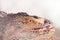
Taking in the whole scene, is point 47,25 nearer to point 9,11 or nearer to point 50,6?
point 50,6

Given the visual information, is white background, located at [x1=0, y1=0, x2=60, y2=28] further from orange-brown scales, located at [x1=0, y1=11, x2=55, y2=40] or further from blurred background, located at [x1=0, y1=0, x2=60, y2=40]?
orange-brown scales, located at [x1=0, y1=11, x2=55, y2=40]

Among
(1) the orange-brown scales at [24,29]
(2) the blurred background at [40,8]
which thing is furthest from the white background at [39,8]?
(1) the orange-brown scales at [24,29]

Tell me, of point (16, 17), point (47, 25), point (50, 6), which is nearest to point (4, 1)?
point (16, 17)

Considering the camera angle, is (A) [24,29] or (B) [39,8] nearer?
(A) [24,29]

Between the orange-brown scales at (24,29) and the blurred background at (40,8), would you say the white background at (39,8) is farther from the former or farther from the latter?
the orange-brown scales at (24,29)

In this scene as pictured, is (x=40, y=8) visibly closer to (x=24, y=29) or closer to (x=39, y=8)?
(x=39, y=8)

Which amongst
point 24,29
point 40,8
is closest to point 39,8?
point 40,8
